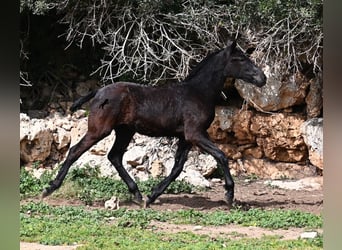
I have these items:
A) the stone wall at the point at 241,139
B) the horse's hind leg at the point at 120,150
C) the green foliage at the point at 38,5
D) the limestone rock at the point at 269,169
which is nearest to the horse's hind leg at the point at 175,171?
the horse's hind leg at the point at 120,150

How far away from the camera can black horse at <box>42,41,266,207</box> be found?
4137 millimetres

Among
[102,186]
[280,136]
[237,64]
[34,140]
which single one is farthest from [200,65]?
[34,140]

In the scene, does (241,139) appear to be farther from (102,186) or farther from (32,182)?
(32,182)

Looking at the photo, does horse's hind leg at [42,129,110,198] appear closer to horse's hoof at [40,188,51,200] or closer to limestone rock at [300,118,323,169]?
horse's hoof at [40,188,51,200]

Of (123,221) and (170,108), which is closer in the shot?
(123,221)

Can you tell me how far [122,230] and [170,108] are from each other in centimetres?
107

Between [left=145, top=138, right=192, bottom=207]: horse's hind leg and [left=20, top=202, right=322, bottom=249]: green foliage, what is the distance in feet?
0.54

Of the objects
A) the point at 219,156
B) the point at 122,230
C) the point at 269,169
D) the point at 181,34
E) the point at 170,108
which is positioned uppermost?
the point at 181,34

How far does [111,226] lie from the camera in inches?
149

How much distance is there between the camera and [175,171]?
13.8 feet

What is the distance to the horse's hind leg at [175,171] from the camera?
4.18m

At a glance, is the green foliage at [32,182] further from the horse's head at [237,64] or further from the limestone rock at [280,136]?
the limestone rock at [280,136]
